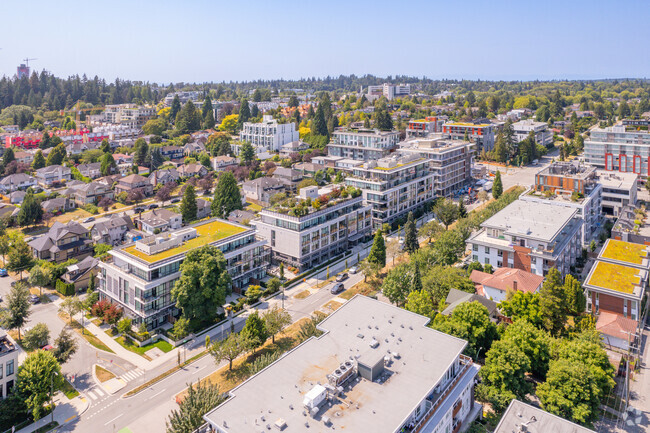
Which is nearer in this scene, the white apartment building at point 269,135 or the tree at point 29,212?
the tree at point 29,212

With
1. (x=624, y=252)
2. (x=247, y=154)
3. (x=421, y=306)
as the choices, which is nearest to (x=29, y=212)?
(x=247, y=154)

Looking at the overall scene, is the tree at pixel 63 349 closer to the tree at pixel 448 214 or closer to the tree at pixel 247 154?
the tree at pixel 448 214

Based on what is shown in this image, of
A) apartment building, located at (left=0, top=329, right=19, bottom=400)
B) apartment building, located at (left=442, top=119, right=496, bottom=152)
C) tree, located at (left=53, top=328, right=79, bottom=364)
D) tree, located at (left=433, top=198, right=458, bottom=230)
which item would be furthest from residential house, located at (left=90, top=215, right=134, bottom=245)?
apartment building, located at (left=442, top=119, right=496, bottom=152)

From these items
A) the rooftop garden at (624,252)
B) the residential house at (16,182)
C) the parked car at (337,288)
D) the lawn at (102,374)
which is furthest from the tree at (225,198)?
the rooftop garden at (624,252)

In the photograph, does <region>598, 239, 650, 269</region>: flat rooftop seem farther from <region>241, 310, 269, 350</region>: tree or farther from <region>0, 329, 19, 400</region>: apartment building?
<region>0, 329, 19, 400</region>: apartment building

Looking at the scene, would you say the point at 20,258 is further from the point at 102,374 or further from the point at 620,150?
the point at 620,150
